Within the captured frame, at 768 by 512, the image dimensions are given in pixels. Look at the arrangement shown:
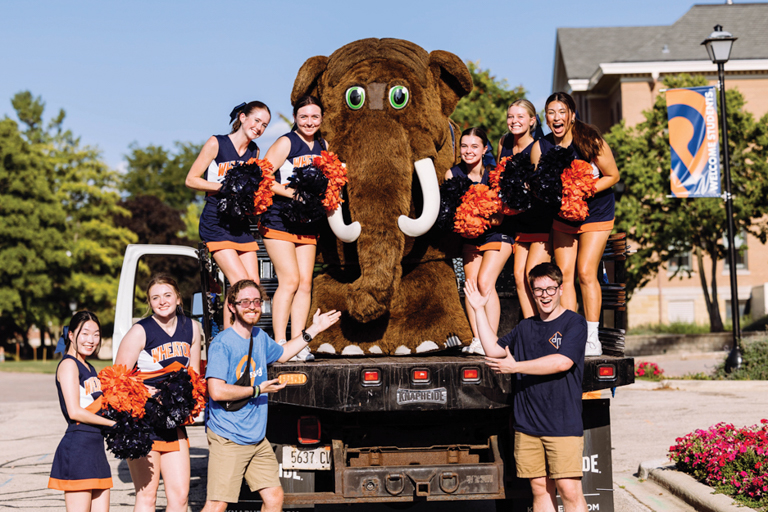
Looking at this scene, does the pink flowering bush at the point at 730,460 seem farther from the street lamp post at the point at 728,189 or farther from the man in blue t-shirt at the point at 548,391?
the street lamp post at the point at 728,189

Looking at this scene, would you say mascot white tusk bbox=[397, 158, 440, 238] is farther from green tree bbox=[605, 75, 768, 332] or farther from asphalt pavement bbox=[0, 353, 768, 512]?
green tree bbox=[605, 75, 768, 332]

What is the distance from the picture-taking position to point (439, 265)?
6.27 metres

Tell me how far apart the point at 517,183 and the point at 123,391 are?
9.58ft

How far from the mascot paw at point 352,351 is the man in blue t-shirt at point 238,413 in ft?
3.62

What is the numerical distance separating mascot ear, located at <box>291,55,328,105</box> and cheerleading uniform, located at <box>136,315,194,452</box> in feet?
7.87

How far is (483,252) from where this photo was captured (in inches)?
241

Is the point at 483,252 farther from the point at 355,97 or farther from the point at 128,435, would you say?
the point at 128,435

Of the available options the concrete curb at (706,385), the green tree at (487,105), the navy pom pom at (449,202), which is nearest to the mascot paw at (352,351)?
the navy pom pom at (449,202)

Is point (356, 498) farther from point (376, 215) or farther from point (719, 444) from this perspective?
point (719, 444)

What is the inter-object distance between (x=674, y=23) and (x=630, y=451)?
34.3 meters

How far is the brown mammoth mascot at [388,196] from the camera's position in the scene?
18.2 feet

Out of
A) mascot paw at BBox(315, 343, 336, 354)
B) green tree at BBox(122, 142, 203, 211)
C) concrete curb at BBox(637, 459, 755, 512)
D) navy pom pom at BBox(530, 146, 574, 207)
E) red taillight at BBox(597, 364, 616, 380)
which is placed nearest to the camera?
red taillight at BBox(597, 364, 616, 380)

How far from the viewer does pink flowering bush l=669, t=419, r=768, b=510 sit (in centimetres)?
603

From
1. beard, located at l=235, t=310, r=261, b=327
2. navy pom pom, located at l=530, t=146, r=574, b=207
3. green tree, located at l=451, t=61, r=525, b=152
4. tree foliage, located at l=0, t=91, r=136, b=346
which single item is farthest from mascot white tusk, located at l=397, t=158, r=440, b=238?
tree foliage, located at l=0, t=91, r=136, b=346
